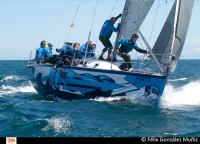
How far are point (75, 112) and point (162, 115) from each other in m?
2.77

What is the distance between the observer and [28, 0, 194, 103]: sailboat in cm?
1595

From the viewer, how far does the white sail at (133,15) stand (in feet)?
55.4

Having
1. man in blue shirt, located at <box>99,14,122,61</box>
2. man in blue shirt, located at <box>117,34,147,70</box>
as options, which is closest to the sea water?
man in blue shirt, located at <box>117,34,147,70</box>

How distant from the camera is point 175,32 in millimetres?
16109

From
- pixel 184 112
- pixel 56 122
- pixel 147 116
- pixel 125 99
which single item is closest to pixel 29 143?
pixel 56 122

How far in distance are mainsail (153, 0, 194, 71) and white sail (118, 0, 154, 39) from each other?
1.02 metres

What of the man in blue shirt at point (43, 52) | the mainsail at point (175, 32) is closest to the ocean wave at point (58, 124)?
the mainsail at point (175, 32)

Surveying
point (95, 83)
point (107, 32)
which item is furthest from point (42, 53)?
point (95, 83)

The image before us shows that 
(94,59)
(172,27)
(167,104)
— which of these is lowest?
(167,104)

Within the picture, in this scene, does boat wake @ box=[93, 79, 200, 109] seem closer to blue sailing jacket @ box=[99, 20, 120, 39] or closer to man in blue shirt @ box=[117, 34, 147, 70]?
man in blue shirt @ box=[117, 34, 147, 70]

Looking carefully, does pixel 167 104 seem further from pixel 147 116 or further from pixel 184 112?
pixel 147 116

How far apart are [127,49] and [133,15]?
141cm

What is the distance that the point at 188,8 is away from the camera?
1612cm

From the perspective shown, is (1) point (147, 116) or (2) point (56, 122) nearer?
(2) point (56, 122)
